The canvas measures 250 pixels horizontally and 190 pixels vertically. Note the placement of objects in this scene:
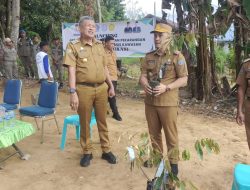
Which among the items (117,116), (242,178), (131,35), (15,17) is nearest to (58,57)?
(15,17)

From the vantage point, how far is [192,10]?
26.0 feet

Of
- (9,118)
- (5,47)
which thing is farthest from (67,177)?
(5,47)

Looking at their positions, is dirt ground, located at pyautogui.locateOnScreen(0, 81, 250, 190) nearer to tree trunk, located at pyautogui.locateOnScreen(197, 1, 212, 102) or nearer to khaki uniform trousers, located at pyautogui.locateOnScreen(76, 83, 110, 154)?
khaki uniform trousers, located at pyautogui.locateOnScreen(76, 83, 110, 154)

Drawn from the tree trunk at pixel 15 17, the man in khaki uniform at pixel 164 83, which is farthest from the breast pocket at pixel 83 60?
the tree trunk at pixel 15 17

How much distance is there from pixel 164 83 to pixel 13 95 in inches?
141

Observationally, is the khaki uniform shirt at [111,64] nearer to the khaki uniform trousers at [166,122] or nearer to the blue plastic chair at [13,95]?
the blue plastic chair at [13,95]

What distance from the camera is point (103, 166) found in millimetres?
4520

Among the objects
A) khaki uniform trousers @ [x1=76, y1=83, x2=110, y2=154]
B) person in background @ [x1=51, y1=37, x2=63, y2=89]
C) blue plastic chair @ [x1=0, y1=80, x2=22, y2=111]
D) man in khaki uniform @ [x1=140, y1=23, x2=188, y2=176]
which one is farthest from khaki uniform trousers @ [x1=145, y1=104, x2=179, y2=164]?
person in background @ [x1=51, y1=37, x2=63, y2=89]

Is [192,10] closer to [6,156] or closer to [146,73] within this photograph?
[146,73]

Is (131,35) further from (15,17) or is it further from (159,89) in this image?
(159,89)

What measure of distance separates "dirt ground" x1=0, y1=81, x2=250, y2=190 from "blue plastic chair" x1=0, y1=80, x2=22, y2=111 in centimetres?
70

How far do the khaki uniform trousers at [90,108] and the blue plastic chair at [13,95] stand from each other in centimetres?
242

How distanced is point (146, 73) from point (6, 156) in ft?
7.70

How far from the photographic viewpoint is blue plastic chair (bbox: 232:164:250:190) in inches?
104
